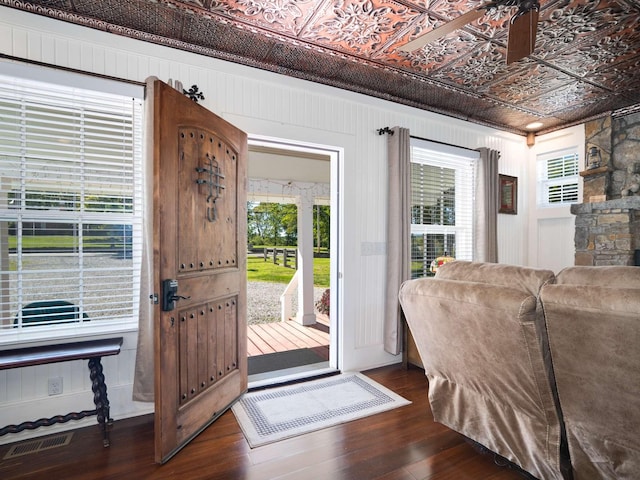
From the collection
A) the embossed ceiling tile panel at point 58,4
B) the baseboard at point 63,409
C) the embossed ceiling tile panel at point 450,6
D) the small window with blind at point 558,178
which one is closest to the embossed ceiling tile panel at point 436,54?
the embossed ceiling tile panel at point 450,6

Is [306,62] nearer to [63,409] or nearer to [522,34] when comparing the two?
[522,34]

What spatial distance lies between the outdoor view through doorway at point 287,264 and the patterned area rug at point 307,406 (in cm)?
28

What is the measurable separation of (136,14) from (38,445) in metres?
2.84

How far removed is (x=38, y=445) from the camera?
2141 mm

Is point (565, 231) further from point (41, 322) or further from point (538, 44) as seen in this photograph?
point (41, 322)

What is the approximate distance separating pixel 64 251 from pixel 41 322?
49cm

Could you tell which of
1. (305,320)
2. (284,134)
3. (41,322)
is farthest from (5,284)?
(305,320)

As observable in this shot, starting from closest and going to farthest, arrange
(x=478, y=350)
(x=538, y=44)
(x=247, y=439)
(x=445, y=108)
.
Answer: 1. (x=478, y=350)
2. (x=247, y=439)
3. (x=538, y=44)
4. (x=445, y=108)

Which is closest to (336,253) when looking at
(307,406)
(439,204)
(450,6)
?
(307,406)

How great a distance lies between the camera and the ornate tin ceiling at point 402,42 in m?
2.21

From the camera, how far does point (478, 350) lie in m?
1.71

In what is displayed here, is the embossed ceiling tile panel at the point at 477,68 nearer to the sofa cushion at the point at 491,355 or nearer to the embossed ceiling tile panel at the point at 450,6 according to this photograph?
the embossed ceiling tile panel at the point at 450,6

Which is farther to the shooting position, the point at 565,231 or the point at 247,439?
the point at 565,231

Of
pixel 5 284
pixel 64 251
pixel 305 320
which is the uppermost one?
pixel 64 251
